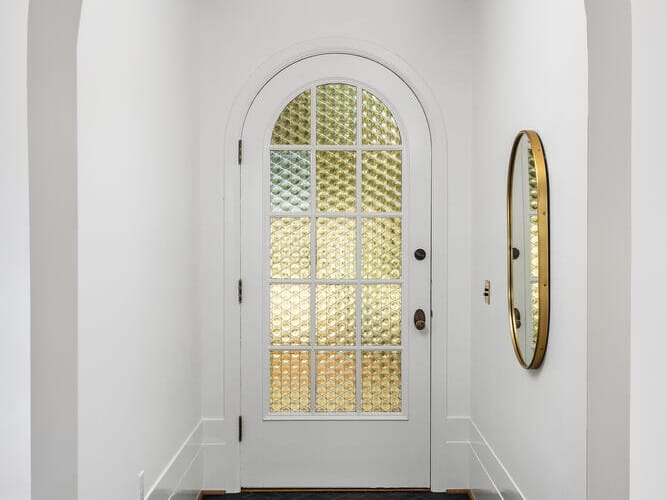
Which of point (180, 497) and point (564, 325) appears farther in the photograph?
point (180, 497)

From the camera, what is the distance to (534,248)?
184cm

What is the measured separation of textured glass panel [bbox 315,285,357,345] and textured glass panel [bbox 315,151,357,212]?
1.27 ft

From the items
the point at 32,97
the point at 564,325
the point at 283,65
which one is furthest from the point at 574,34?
the point at 283,65

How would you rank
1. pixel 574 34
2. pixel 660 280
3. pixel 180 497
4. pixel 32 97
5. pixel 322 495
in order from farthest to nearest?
pixel 322 495, pixel 180 497, pixel 574 34, pixel 32 97, pixel 660 280

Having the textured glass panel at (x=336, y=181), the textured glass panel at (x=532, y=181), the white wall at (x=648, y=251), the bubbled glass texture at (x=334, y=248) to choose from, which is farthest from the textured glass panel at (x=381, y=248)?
the white wall at (x=648, y=251)

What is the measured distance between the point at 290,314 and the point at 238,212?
54 cm

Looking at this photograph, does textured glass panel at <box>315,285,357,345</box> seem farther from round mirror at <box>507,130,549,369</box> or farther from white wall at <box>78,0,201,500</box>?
round mirror at <box>507,130,549,369</box>

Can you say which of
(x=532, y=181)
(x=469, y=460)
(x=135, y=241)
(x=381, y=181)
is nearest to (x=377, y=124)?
(x=381, y=181)

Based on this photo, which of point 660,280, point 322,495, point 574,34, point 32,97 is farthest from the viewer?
point 322,495

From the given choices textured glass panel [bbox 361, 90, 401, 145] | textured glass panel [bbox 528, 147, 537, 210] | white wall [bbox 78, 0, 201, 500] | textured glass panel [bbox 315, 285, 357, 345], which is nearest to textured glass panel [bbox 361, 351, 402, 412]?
textured glass panel [bbox 315, 285, 357, 345]

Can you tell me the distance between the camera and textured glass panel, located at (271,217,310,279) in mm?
2799

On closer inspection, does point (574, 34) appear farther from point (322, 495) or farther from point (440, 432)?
point (322, 495)

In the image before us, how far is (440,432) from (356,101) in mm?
1615

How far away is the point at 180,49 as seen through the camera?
2424mm
